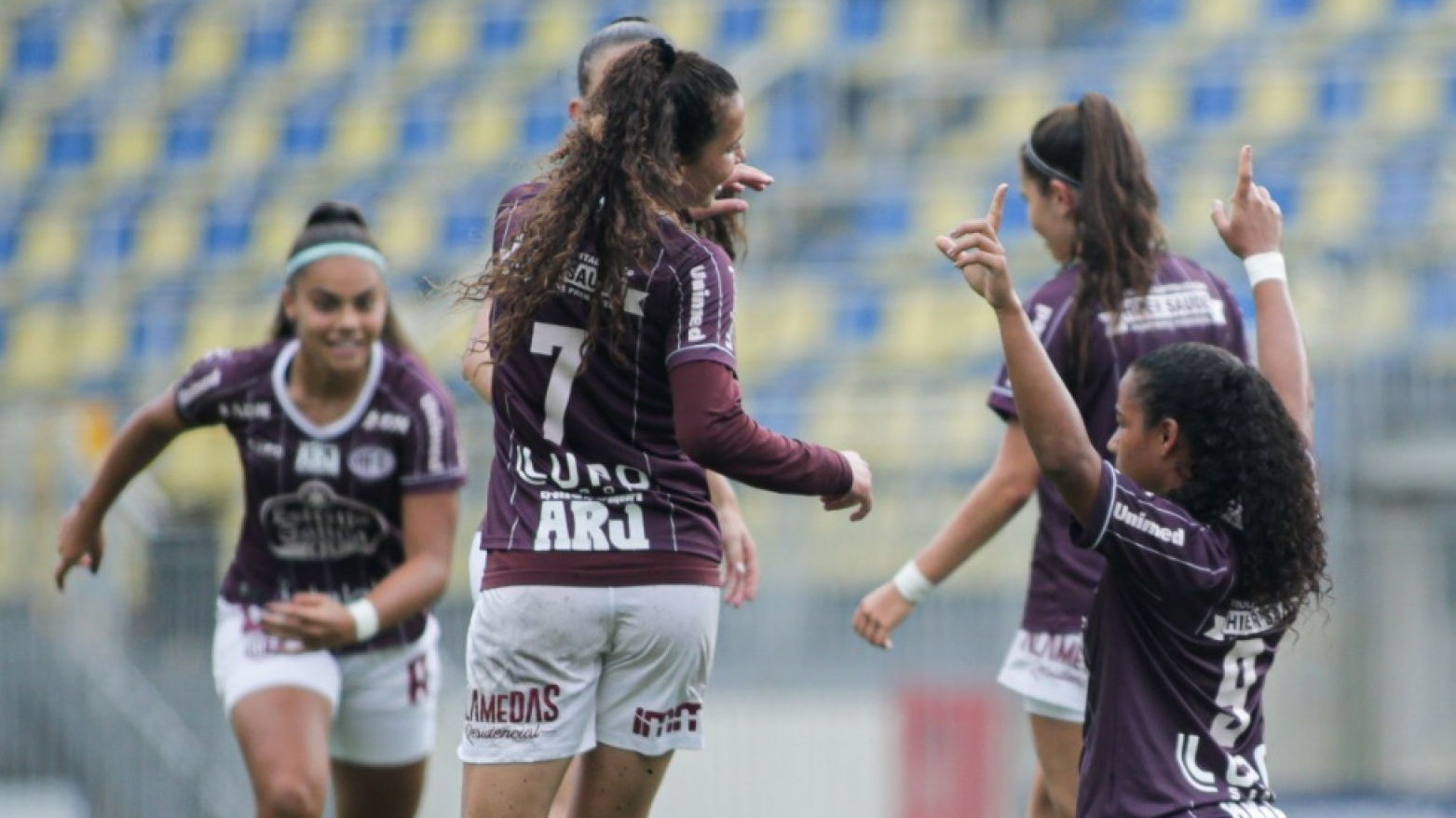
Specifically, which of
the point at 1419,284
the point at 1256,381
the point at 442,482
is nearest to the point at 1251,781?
the point at 1256,381

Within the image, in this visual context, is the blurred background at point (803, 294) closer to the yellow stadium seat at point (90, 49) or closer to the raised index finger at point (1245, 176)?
the yellow stadium seat at point (90, 49)

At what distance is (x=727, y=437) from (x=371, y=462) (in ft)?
7.19

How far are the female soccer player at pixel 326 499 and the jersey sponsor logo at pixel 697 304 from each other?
2.01 meters

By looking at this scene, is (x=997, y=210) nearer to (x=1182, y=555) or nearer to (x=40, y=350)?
(x=1182, y=555)

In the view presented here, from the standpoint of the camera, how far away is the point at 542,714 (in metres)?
4.23

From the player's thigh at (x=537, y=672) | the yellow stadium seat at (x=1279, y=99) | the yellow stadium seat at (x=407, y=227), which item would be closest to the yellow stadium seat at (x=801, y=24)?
the yellow stadium seat at (x=407, y=227)

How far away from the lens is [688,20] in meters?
16.0

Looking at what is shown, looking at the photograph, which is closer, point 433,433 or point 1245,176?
point 1245,176

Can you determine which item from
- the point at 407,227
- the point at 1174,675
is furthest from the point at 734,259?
the point at 407,227

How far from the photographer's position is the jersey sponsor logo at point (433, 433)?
233 inches

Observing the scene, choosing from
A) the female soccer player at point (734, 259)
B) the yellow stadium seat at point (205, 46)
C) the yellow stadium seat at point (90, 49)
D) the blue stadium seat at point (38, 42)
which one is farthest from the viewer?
the blue stadium seat at point (38, 42)

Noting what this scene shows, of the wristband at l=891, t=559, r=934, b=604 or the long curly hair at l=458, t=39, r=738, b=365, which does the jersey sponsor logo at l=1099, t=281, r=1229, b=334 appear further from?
the long curly hair at l=458, t=39, r=738, b=365

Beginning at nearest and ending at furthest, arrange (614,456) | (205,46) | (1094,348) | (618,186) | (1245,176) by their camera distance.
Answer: (618,186)
(614,456)
(1245,176)
(1094,348)
(205,46)

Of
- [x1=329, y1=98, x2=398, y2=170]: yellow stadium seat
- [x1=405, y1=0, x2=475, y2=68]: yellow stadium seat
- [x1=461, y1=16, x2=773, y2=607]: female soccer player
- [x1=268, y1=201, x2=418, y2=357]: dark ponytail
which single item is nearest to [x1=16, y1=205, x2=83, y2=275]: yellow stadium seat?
[x1=329, y1=98, x2=398, y2=170]: yellow stadium seat
